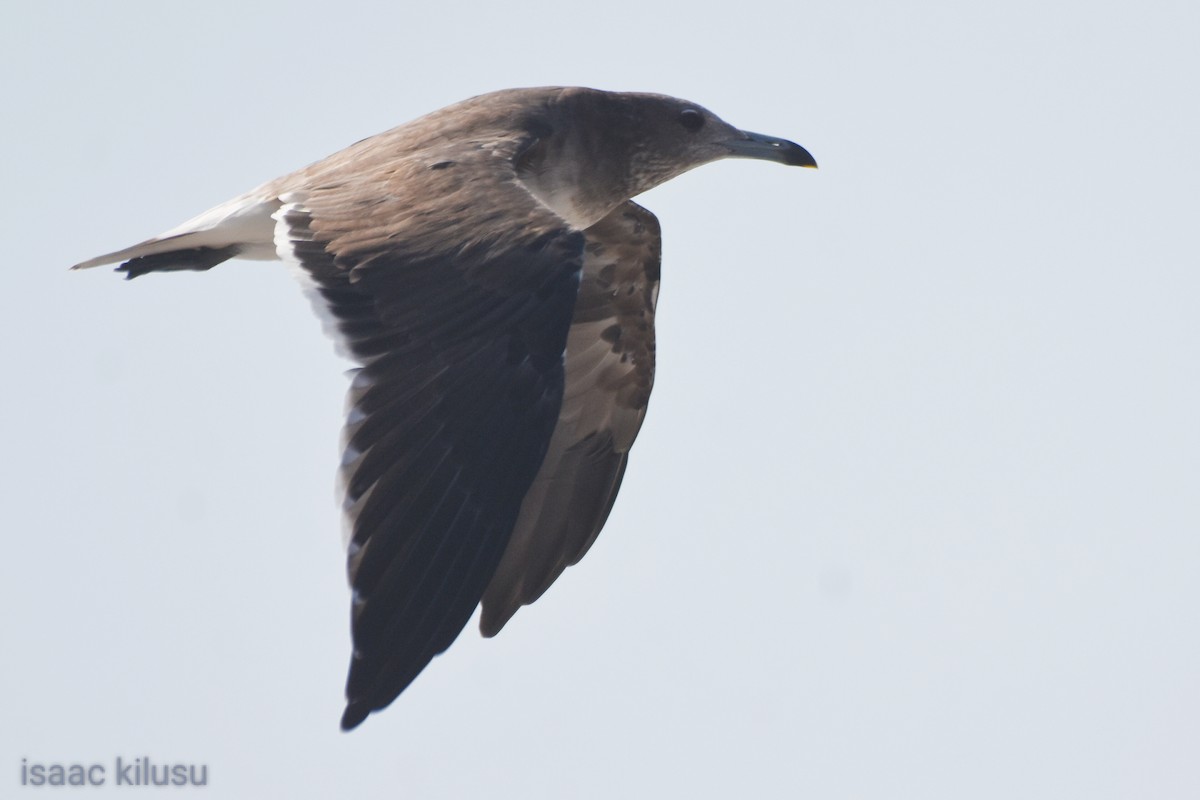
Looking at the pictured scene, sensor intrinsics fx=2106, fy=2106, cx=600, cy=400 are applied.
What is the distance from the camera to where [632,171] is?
1262 centimetres

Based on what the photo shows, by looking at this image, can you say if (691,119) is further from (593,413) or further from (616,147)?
(593,413)

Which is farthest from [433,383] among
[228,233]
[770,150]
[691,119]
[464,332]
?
[770,150]

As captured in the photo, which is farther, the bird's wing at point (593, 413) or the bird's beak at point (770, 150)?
the bird's beak at point (770, 150)

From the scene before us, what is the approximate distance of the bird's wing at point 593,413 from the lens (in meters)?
11.6

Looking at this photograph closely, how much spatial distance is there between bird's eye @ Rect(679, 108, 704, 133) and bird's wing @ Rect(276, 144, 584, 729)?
293 centimetres

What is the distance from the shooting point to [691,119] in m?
13.0

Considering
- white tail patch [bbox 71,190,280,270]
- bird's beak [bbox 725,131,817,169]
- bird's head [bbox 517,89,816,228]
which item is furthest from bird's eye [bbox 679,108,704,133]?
white tail patch [bbox 71,190,280,270]

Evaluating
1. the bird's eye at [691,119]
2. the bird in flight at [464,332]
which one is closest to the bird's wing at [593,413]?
A: the bird in flight at [464,332]

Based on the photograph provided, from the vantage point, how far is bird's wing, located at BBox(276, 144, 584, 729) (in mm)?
8578

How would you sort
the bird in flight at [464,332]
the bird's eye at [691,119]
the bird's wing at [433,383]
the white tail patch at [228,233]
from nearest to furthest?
the bird's wing at [433,383] → the bird in flight at [464,332] → the white tail patch at [228,233] → the bird's eye at [691,119]

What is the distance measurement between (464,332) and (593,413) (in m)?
3.24

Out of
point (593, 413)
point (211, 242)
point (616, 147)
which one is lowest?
point (593, 413)

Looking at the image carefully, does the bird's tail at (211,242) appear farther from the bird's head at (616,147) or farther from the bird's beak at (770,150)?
the bird's beak at (770,150)

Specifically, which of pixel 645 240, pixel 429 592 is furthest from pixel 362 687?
pixel 645 240
